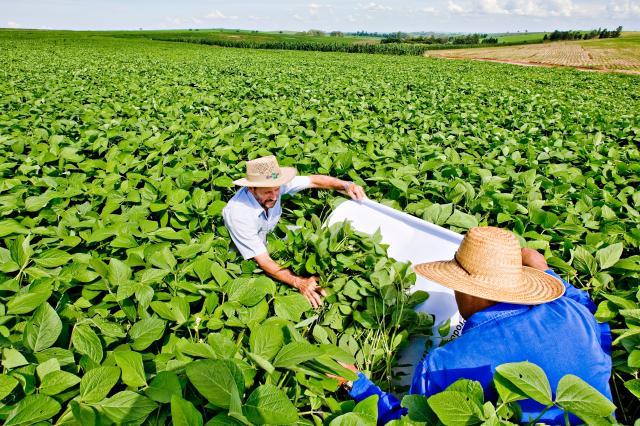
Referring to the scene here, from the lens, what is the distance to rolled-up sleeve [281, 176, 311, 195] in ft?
10.8

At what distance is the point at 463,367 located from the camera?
4.75 feet

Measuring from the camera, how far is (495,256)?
5.11 ft

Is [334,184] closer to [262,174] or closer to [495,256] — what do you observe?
[262,174]

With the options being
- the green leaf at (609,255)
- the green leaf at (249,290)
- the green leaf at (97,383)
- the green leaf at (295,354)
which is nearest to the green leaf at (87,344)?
the green leaf at (97,383)

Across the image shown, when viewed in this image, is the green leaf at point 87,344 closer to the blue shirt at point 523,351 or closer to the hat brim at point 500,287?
the blue shirt at point 523,351

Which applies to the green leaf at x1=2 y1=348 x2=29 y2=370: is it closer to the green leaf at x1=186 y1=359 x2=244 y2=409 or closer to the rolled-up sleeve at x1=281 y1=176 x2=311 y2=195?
the green leaf at x1=186 y1=359 x2=244 y2=409

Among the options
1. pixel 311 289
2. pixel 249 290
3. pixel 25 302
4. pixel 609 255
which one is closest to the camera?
pixel 25 302

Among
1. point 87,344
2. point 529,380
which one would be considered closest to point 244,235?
point 87,344

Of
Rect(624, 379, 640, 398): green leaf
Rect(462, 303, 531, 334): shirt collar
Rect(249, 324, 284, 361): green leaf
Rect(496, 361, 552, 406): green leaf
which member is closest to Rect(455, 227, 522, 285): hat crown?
Rect(462, 303, 531, 334): shirt collar

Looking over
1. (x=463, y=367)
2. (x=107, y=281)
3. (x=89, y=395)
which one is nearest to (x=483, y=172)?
(x=463, y=367)

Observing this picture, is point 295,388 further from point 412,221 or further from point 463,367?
point 412,221

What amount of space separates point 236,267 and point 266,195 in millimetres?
672

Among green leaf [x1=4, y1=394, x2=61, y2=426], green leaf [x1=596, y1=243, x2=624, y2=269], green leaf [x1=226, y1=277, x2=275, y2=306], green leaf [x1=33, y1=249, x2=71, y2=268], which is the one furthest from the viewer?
green leaf [x1=596, y1=243, x2=624, y2=269]

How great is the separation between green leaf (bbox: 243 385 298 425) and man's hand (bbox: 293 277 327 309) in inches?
46.8
